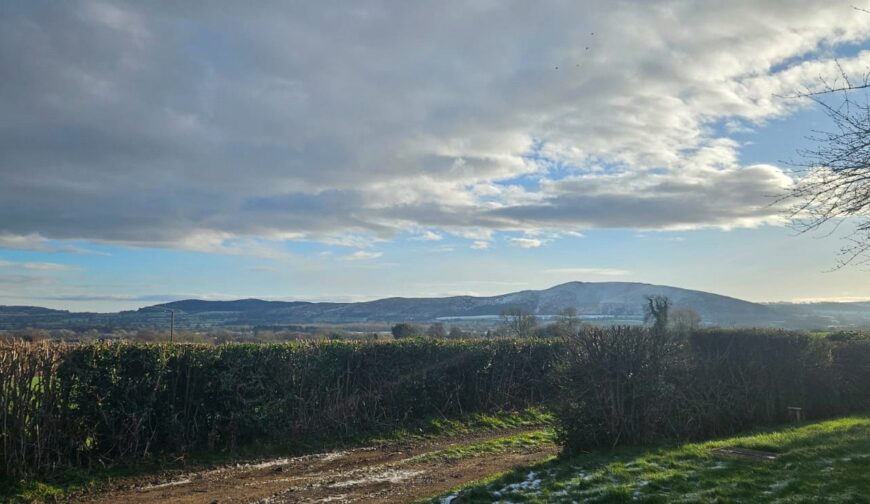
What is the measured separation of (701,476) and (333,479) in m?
6.41

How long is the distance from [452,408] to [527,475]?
9.36 m

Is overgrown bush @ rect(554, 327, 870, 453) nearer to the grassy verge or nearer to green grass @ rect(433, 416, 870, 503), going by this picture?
green grass @ rect(433, 416, 870, 503)

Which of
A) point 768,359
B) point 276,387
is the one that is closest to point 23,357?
point 276,387

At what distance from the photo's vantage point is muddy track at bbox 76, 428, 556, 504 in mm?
9758

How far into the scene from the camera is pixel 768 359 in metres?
15.5

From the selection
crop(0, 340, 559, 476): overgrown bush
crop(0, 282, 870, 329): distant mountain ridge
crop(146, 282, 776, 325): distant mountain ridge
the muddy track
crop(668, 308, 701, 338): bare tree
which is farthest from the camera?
crop(146, 282, 776, 325): distant mountain ridge

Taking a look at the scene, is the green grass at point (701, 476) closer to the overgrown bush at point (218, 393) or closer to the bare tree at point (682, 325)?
the bare tree at point (682, 325)

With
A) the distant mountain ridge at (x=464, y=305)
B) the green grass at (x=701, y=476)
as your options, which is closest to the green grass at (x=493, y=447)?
the green grass at (x=701, y=476)

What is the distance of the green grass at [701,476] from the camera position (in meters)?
7.41

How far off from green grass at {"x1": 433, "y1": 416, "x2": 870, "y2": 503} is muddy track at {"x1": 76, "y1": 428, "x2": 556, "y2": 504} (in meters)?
1.62

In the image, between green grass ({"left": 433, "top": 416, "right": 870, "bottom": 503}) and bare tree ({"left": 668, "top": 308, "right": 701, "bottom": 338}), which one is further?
bare tree ({"left": 668, "top": 308, "right": 701, "bottom": 338})

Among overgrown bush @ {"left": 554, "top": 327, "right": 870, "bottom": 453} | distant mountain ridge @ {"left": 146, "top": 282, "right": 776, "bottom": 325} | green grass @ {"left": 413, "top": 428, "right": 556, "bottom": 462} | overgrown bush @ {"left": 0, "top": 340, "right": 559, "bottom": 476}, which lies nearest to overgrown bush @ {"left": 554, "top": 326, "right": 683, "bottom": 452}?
overgrown bush @ {"left": 554, "top": 327, "right": 870, "bottom": 453}

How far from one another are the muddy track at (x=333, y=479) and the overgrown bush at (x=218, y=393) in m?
1.46

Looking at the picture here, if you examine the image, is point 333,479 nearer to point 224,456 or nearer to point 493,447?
point 224,456
